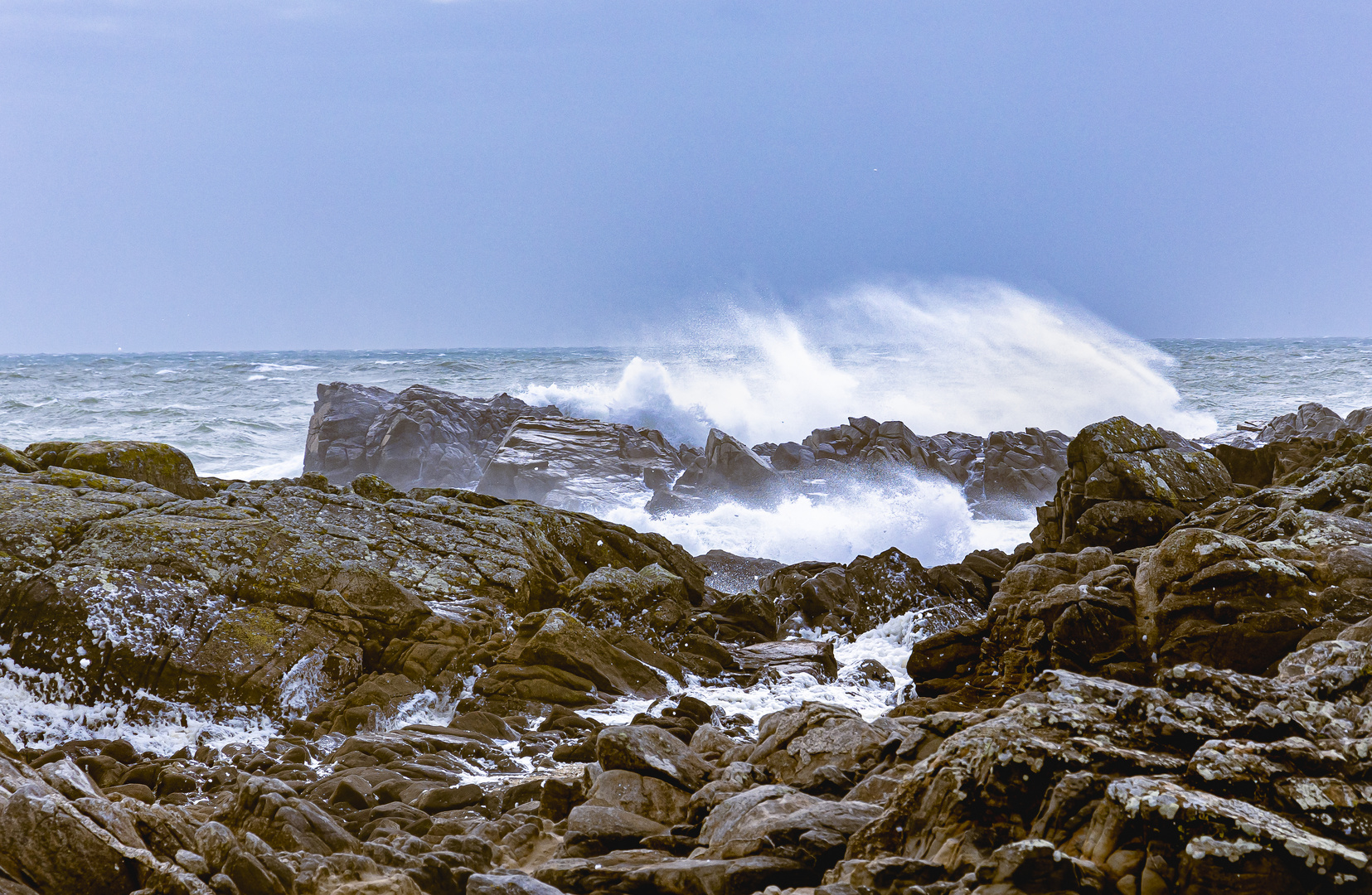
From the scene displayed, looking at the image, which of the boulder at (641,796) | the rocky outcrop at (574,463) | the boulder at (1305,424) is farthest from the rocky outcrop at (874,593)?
the boulder at (1305,424)

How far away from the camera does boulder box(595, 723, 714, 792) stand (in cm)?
791

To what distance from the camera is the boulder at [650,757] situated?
7906 millimetres

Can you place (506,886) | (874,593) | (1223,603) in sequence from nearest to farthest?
(506,886) → (1223,603) → (874,593)

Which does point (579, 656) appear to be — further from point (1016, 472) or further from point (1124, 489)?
point (1016, 472)

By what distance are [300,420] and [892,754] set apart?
1643 inches

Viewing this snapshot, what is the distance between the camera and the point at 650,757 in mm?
7992

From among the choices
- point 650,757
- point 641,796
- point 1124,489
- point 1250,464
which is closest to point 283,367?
point 1250,464

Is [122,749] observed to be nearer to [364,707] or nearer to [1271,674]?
[364,707]

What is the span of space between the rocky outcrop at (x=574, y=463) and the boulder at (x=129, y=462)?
11.0 meters

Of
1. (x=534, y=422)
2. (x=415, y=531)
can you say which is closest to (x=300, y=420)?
(x=534, y=422)

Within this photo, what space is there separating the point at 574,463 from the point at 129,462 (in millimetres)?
14855

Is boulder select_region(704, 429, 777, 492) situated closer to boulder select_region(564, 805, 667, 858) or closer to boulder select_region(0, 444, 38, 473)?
Result: boulder select_region(0, 444, 38, 473)

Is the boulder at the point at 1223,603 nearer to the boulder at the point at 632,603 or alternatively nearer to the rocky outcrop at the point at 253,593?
the rocky outcrop at the point at 253,593

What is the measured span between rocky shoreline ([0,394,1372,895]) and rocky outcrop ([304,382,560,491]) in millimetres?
12697
